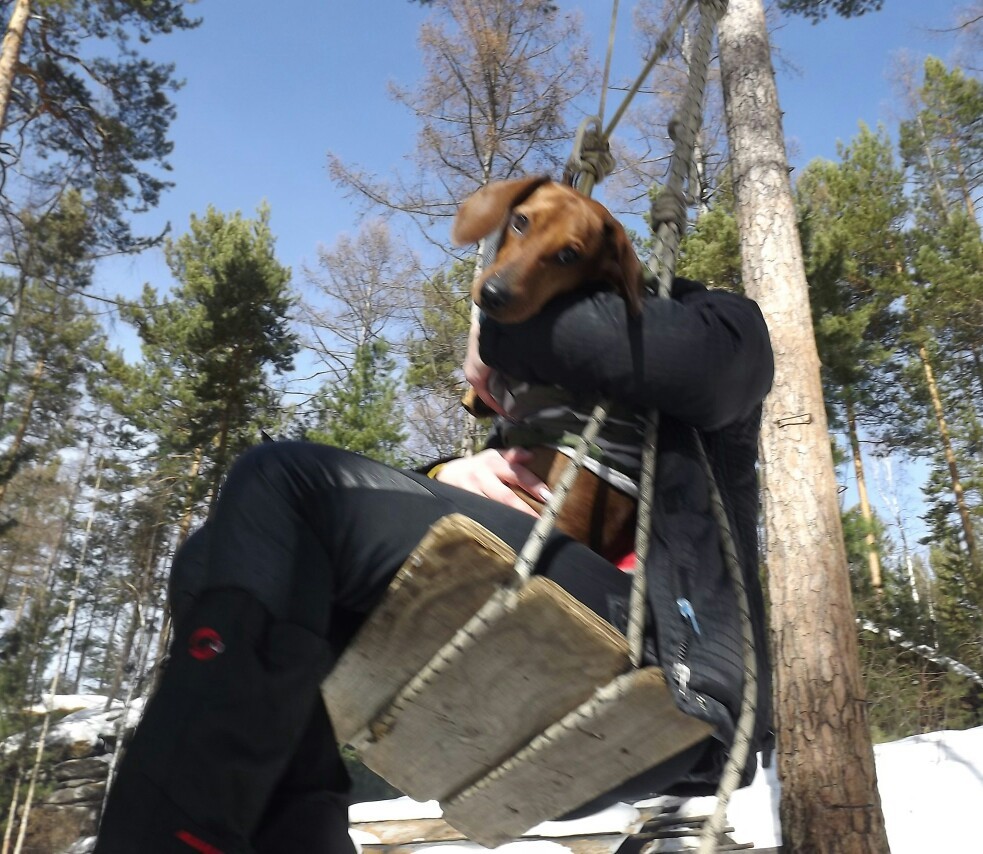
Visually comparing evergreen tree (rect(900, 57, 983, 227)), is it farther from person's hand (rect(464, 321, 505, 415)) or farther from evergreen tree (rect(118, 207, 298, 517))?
person's hand (rect(464, 321, 505, 415))

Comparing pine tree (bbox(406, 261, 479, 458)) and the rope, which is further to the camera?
pine tree (bbox(406, 261, 479, 458))

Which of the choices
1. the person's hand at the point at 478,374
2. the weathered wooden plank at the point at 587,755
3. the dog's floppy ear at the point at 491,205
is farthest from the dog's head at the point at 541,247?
the weathered wooden plank at the point at 587,755

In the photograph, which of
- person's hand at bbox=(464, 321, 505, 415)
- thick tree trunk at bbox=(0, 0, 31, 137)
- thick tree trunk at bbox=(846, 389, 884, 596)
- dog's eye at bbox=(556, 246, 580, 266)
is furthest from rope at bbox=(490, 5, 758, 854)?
thick tree trunk at bbox=(846, 389, 884, 596)

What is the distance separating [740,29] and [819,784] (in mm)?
5176

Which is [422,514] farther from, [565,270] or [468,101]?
[468,101]

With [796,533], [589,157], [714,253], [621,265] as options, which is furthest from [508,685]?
[714,253]

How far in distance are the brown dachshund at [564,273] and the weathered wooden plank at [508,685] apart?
0.77 feet

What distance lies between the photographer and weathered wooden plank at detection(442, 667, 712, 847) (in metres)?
1.03

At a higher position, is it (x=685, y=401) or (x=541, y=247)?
(x=541, y=247)

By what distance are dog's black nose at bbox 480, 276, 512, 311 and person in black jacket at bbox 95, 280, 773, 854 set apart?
0.15ft

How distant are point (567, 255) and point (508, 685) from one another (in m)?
0.64

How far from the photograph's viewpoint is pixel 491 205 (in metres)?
1.41

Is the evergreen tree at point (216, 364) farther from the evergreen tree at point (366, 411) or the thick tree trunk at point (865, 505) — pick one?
the thick tree trunk at point (865, 505)

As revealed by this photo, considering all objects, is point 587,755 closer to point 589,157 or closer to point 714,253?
point 589,157
